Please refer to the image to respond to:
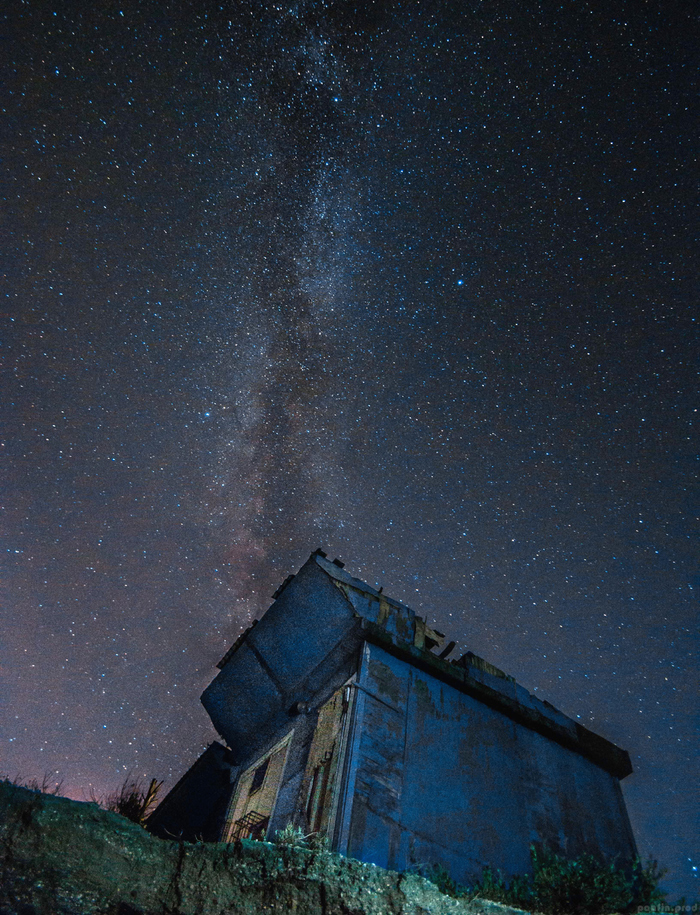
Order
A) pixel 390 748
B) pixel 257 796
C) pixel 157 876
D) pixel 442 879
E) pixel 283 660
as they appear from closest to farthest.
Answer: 1. pixel 157 876
2. pixel 442 879
3. pixel 390 748
4. pixel 257 796
5. pixel 283 660

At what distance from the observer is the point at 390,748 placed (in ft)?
34.6

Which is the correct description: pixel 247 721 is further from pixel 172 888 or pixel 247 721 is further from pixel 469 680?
pixel 172 888

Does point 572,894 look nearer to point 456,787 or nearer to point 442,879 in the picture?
point 442,879

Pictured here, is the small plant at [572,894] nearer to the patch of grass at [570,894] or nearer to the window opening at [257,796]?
the patch of grass at [570,894]

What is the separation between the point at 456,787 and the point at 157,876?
952 centimetres

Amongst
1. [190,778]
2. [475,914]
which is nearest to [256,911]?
[475,914]

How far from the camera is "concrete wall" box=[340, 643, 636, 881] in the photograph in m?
9.77

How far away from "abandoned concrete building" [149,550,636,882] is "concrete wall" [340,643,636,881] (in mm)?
30

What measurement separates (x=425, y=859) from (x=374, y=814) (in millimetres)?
1399

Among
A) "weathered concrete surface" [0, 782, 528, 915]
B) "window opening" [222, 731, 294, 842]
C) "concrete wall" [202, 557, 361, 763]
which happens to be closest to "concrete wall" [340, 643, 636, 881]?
"concrete wall" [202, 557, 361, 763]

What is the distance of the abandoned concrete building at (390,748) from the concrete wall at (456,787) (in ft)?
0.10

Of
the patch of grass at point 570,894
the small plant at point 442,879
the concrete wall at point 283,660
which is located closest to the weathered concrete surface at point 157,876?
the patch of grass at point 570,894

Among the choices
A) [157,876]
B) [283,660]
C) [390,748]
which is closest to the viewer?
[157,876]

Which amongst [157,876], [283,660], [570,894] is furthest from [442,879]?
[157,876]
